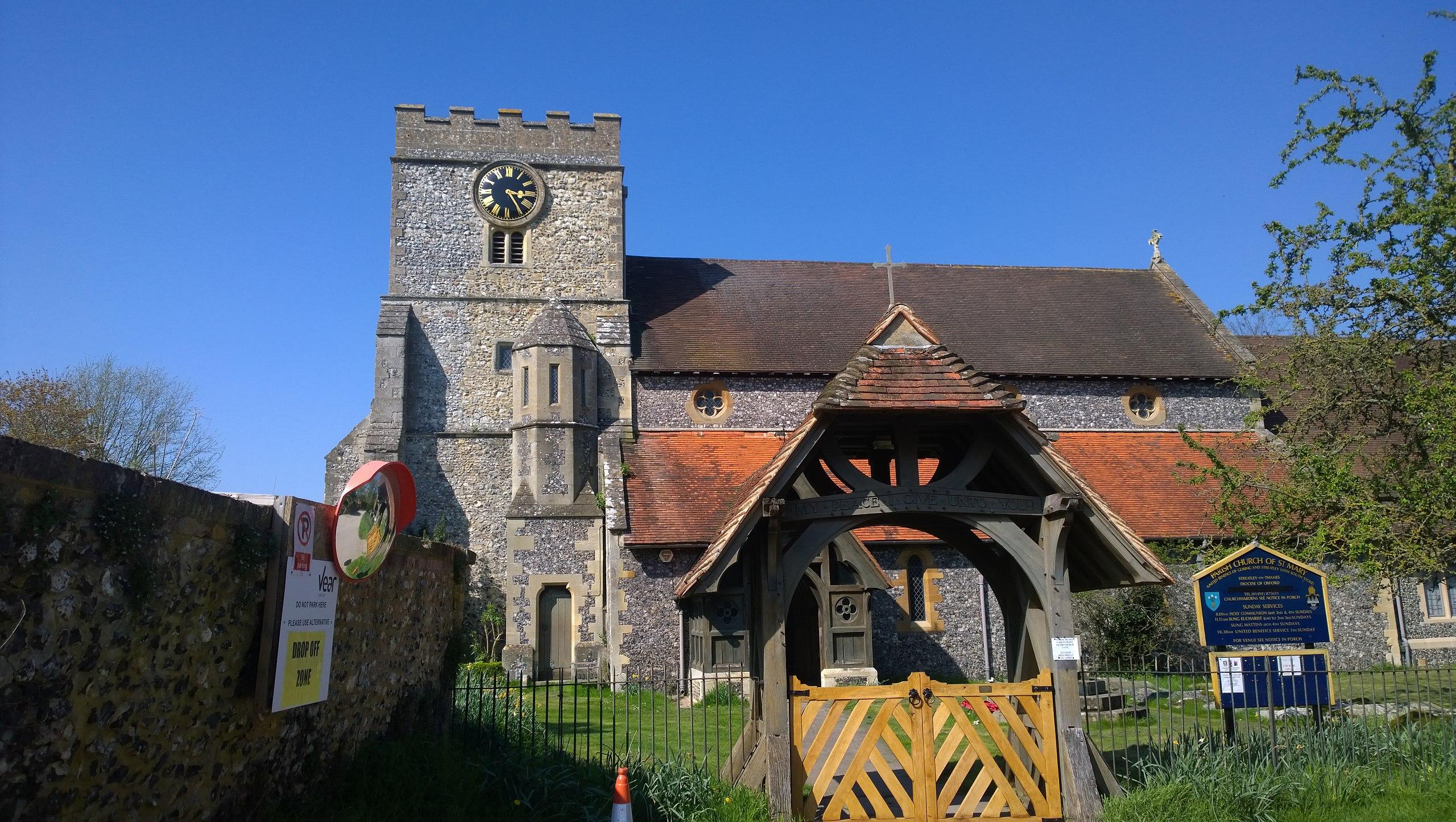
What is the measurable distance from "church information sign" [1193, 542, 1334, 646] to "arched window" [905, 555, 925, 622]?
32.1 feet

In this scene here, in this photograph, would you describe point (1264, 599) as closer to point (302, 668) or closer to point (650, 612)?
point (302, 668)

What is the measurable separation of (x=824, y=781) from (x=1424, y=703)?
983 centimetres

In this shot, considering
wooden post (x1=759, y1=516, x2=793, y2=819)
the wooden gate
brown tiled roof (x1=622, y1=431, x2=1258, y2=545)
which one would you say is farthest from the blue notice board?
brown tiled roof (x1=622, y1=431, x2=1258, y2=545)

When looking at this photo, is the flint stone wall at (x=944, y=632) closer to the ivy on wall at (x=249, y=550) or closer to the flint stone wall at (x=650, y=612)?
→ the flint stone wall at (x=650, y=612)

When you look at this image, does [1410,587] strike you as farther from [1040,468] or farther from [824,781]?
[824,781]

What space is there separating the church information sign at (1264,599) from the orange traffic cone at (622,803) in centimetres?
556

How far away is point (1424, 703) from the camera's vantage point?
1250 cm

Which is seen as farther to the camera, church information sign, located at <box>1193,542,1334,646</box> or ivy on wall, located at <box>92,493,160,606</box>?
church information sign, located at <box>1193,542,1334,646</box>

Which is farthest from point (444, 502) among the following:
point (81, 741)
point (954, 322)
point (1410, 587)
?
point (1410, 587)

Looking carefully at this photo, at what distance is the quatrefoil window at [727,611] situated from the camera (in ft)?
54.9

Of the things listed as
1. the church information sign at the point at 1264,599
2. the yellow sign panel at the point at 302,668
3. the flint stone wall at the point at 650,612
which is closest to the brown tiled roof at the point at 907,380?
the church information sign at the point at 1264,599

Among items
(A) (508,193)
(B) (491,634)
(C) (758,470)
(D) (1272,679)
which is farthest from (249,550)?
(A) (508,193)

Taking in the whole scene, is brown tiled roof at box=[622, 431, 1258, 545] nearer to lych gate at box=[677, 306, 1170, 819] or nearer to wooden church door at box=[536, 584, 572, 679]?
wooden church door at box=[536, 584, 572, 679]

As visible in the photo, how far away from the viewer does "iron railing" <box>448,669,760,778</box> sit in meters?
8.12
